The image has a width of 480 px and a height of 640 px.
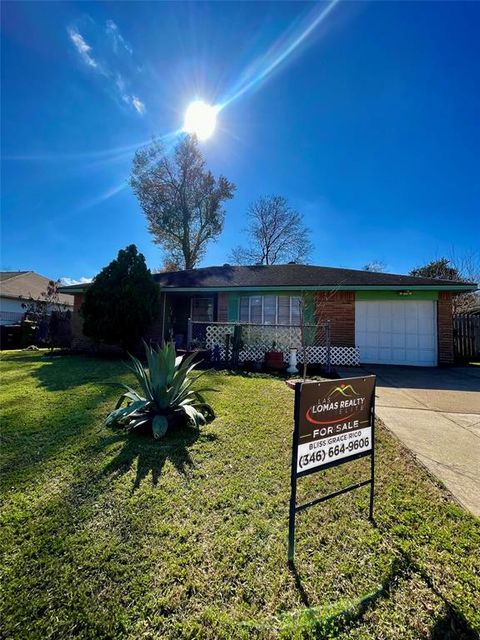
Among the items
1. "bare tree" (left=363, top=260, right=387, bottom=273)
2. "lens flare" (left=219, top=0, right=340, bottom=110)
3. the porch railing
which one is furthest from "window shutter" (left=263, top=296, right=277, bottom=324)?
"bare tree" (left=363, top=260, right=387, bottom=273)

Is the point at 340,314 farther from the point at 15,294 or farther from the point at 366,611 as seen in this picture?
the point at 15,294

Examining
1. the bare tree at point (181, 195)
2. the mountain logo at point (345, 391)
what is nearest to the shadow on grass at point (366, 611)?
the mountain logo at point (345, 391)

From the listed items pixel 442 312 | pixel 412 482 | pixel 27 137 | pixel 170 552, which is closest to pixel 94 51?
pixel 27 137

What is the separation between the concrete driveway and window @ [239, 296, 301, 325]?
4.09 meters

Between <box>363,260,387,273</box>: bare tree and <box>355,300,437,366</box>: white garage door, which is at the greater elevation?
<box>363,260,387,273</box>: bare tree

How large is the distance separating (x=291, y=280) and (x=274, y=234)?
17298 mm

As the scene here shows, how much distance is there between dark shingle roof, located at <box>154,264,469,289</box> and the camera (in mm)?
11570

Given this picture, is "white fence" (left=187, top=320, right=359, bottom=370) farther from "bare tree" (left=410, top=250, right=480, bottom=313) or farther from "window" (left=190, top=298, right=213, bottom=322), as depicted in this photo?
"bare tree" (left=410, top=250, right=480, bottom=313)

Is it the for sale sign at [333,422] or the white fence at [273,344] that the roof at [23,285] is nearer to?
the white fence at [273,344]

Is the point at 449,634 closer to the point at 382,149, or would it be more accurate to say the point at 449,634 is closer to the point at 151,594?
the point at 151,594

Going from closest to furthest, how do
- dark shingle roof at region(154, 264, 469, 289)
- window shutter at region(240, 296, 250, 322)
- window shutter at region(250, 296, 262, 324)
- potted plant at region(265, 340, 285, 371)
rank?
potted plant at region(265, 340, 285, 371), dark shingle roof at region(154, 264, 469, 289), window shutter at region(250, 296, 262, 324), window shutter at region(240, 296, 250, 322)

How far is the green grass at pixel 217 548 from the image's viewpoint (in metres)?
1.56

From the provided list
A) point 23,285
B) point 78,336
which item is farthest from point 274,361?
point 23,285

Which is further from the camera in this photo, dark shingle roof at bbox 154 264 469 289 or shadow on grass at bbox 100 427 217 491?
dark shingle roof at bbox 154 264 469 289
